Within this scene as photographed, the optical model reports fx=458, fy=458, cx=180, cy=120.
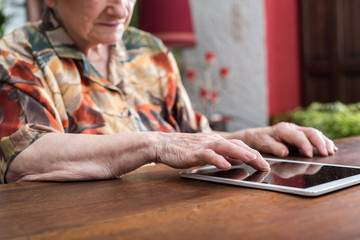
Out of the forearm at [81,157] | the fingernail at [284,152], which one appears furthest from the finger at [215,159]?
the fingernail at [284,152]

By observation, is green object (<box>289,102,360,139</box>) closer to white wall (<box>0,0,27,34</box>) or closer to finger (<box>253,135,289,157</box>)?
finger (<box>253,135,289,157</box>)

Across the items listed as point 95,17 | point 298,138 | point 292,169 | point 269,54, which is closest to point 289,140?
point 298,138

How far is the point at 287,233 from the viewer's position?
1.68ft

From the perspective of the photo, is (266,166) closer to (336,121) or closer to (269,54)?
(336,121)

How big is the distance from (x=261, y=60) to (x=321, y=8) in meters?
0.74

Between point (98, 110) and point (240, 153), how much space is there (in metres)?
0.61

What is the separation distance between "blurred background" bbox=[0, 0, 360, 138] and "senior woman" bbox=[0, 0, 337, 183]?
2.42m

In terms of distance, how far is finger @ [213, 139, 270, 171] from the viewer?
0.83 m

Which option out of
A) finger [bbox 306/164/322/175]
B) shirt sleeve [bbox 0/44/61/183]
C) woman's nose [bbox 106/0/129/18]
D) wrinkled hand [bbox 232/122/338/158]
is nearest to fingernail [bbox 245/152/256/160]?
finger [bbox 306/164/322/175]

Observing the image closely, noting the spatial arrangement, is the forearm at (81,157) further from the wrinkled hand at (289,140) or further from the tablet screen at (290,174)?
the wrinkled hand at (289,140)

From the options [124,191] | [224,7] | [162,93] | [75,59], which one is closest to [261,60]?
[224,7]

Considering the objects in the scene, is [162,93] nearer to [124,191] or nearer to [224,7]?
[124,191]

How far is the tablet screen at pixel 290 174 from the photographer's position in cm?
76

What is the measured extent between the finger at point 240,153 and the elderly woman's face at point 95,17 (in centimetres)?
61
